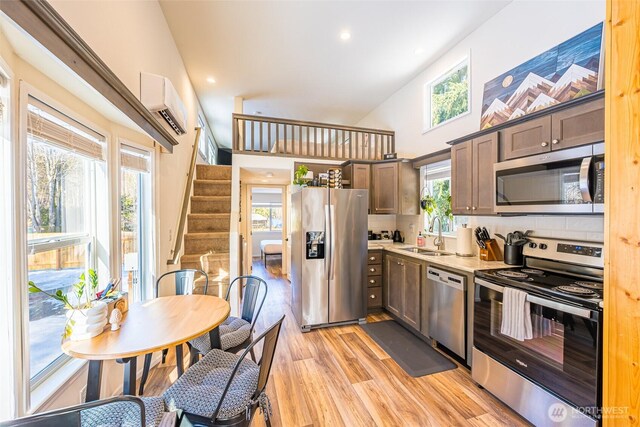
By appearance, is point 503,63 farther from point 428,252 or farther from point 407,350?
point 407,350

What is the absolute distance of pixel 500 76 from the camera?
2727mm

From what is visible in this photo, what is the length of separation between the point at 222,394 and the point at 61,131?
1831mm

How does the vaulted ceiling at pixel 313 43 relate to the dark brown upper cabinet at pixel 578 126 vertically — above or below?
above

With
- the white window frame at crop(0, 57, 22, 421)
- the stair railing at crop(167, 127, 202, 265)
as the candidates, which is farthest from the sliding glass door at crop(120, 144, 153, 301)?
A: the white window frame at crop(0, 57, 22, 421)

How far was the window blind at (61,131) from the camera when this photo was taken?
4.37ft

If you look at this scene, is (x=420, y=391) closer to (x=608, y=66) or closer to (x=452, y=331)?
(x=452, y=331)

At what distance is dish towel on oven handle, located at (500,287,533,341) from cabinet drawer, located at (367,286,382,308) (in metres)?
1.88

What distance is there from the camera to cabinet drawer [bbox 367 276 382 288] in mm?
3600

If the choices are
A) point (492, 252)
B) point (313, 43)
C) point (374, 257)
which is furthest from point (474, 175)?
point (313, 43)

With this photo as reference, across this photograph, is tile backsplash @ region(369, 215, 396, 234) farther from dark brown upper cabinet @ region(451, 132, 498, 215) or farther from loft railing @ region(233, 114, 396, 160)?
dark brown upper cabinet @ region(451, 132, 498, 215)

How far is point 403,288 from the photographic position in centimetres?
317

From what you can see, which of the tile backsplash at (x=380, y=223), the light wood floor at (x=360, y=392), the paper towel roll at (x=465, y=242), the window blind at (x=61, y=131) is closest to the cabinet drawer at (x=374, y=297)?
the light wood floor at (x=360, y=392)

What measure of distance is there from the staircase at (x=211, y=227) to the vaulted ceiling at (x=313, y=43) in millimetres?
1731

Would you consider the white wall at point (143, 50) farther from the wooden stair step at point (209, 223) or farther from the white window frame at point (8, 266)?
the white window frame at point (8, 266)
